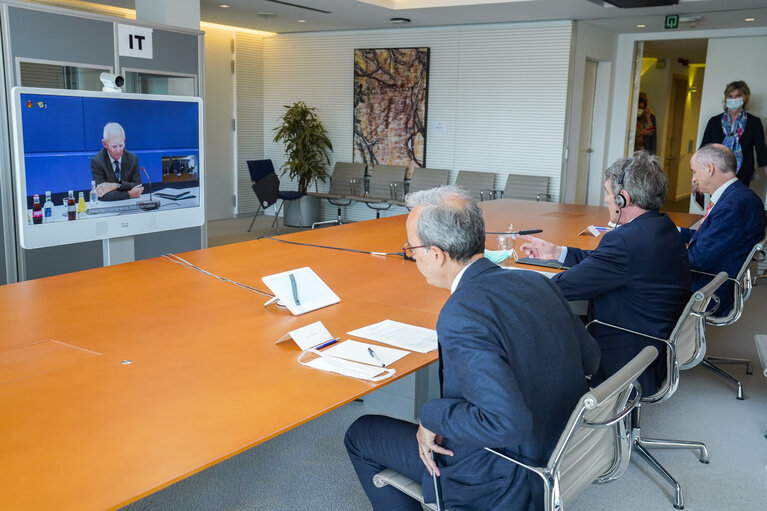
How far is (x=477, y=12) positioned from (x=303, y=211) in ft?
12.2

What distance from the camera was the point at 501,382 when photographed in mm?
1656

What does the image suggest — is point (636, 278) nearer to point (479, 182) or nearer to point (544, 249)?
point (544, 249)

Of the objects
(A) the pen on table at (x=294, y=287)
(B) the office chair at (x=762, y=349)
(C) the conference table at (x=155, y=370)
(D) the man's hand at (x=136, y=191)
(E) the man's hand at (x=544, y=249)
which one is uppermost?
(D) the man's hand at (x=136, y=191)

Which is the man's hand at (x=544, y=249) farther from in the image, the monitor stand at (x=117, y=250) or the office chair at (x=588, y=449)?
the monitor stand at (x=117, y=250)

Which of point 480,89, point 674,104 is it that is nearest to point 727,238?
point 480,89

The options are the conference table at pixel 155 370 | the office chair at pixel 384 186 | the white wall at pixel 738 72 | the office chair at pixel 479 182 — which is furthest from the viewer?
the office chair at pixel 384 186

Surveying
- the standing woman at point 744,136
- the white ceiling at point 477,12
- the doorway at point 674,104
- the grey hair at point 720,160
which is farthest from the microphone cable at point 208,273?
the doorway at point 674,104

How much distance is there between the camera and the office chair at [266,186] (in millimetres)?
9219

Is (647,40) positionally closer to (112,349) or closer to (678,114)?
(678,114)

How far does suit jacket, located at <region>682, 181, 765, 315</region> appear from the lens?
→ 411cm

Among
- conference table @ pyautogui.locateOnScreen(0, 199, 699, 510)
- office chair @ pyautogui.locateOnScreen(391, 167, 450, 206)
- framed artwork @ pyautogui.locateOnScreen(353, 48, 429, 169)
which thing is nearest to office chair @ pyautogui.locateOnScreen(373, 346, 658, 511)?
conference table @ pyautogui.locateOnScreen(0, 199, 699, 510)

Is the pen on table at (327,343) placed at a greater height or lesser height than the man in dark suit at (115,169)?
lesser

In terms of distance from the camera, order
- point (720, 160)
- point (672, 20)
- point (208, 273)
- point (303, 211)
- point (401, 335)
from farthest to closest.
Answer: point (303, 211), point (672, 20), point (720, 160), point (208, 273), point (401, 335)

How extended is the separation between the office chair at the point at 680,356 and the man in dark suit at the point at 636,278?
0.06m
